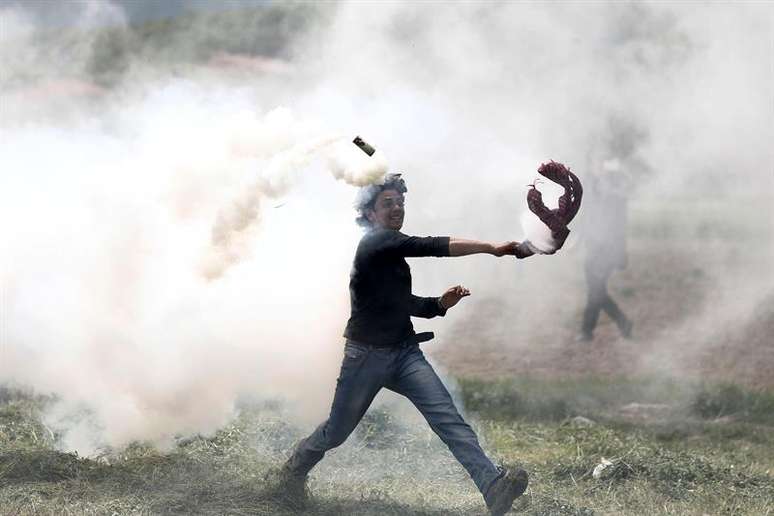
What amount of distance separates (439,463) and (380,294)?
2009 millimetres

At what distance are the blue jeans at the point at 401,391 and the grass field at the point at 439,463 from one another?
1.72 feet

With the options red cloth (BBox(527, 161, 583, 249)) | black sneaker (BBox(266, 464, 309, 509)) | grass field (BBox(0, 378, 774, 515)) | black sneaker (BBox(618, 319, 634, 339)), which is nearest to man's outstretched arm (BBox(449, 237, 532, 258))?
red cloth (BBox(527, 161, 583, 249))

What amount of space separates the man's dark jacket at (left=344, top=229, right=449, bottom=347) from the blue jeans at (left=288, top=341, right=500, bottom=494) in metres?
0.08

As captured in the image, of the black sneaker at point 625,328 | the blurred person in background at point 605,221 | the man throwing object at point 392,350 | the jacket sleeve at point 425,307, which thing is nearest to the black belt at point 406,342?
the man throwing object at point 392,350

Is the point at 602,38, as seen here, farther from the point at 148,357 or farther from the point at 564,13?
the point at 148,357

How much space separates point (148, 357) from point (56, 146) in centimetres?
376

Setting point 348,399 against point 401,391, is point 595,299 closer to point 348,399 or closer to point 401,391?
point 401,391

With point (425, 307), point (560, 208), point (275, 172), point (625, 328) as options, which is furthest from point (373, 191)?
point (625, 328)

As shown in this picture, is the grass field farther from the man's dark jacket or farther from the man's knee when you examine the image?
the man's dark jacket

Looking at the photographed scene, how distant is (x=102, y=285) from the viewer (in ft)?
29.1

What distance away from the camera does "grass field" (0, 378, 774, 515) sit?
7188 mm

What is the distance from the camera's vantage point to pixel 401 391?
274 inches

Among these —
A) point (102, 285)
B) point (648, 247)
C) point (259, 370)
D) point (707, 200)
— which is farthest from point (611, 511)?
point (648, 247)

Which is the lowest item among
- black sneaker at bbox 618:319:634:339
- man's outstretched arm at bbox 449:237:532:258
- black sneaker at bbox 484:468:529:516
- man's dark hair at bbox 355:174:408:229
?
black sneaker at bbox 484:468:529:516
